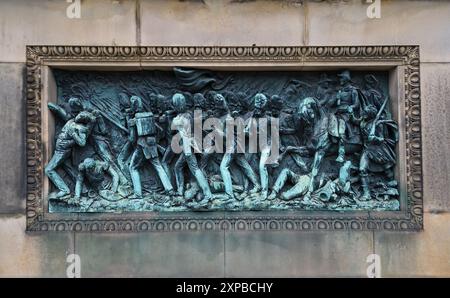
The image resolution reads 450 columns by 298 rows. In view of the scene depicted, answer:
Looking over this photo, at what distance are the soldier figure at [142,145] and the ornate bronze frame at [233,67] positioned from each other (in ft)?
1.38

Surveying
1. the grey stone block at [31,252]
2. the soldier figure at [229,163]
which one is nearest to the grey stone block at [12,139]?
the grey stone block at [31,252]

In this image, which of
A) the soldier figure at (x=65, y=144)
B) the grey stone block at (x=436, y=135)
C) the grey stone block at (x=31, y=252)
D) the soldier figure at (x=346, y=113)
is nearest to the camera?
the grey stone block at (x=31, y=252)

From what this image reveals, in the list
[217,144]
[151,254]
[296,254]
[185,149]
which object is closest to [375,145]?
[296,254]

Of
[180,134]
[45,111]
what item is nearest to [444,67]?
[180,134]

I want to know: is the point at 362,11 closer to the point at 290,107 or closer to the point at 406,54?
the point at 406,54

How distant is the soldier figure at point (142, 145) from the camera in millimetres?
8164

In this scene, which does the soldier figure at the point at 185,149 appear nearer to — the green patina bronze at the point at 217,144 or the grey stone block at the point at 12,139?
the green patina bronze at the point at 217,144

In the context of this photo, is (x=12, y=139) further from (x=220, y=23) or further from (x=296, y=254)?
(x=296, y=254)

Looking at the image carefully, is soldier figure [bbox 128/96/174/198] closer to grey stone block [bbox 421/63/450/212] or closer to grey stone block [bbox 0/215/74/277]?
grey stone block [bbox 0/215/74/277]

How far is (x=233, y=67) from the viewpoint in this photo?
824 centimetres

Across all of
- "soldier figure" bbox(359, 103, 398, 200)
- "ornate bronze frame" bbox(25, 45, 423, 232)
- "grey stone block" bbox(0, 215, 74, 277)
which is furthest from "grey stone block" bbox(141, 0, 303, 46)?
"grey stone block" bbox(0, 215, 74, 277)

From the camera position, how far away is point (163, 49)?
26.8 ft

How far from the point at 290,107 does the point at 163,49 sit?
183 cm

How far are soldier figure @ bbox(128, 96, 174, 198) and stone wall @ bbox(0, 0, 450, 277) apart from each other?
0.71 meters
